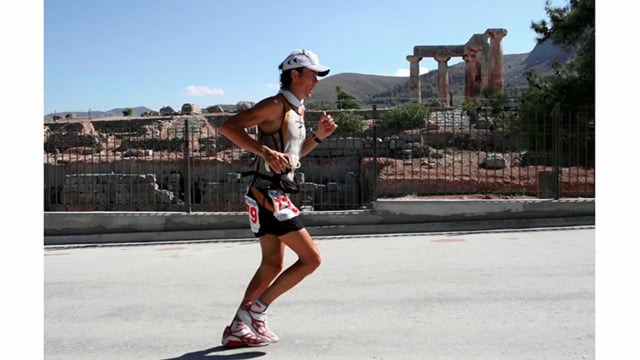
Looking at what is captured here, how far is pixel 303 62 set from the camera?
4.10 meters

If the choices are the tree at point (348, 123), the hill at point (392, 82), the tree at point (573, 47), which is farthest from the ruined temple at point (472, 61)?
the hill at point (392, 82)

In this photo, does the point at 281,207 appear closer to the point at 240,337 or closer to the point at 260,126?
the point at 260,126

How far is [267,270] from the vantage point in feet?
13.7

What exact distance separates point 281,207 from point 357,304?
1.67m

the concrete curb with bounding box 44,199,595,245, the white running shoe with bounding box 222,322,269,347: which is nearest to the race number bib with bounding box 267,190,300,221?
the white running shoe with bounding box 222,322,269,347

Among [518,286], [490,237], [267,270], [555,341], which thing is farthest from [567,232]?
[267,270]

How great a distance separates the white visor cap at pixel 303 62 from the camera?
4.10m

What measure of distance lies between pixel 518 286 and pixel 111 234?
7.04 meters

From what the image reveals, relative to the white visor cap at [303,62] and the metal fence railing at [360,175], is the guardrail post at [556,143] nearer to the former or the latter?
the metal fence railing at [360,175]

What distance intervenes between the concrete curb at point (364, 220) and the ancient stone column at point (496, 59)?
3205 centimetres

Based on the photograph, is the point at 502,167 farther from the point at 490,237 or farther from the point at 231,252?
the point at 231,252

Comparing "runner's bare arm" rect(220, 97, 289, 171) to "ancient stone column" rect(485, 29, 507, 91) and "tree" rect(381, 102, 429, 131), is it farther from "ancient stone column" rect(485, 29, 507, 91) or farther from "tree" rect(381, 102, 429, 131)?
"ancient stone column" rect(485, 29, 507, 91)

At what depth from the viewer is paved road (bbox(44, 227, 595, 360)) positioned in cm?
414

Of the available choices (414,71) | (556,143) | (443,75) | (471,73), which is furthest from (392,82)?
(556,143)
